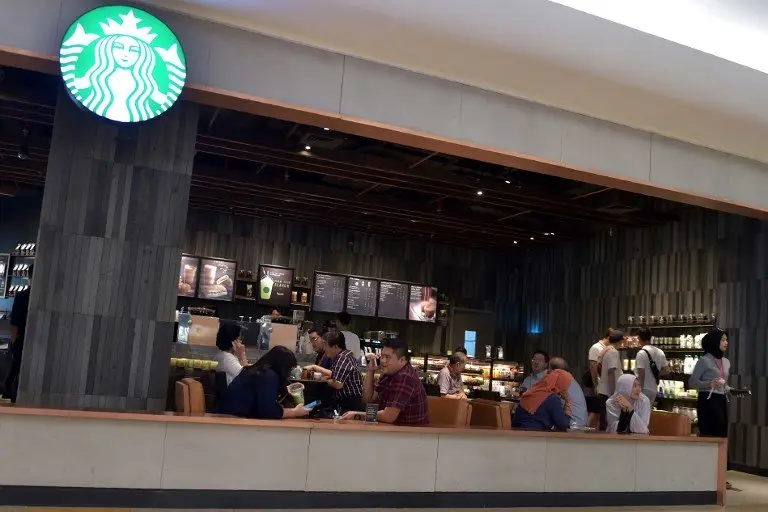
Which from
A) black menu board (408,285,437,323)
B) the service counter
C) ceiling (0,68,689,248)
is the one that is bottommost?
the service counter

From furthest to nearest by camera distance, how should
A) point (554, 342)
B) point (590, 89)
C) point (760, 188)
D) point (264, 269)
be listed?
point (554, 342)
point (264, 269)
point (760, 188)
point (590, 89)

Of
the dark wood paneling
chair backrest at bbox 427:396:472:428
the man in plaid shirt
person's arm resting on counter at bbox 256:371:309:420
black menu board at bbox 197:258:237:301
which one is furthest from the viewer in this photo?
black menu board at bbox 197:258:237:301

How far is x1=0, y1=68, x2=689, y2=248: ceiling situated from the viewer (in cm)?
815

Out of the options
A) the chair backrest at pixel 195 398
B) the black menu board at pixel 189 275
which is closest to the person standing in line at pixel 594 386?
the chair backrest at pixel 195 398

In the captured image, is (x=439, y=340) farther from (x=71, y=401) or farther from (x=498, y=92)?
(x=71, y=401)

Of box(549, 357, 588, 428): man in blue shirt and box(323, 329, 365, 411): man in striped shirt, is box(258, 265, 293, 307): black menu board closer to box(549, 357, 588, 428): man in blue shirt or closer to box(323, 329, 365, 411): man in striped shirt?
box(323, 329, 365, 411): man in striped shirt

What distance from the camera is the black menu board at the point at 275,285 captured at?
1201cm

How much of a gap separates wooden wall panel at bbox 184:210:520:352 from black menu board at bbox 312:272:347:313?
20 centimetres

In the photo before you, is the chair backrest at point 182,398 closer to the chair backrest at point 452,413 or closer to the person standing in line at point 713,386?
the chair backrest at point 452,413

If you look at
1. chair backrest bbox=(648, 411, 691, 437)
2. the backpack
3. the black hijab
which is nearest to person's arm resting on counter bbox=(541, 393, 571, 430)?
chair backrest bbox=(648, 411, 691, 437)

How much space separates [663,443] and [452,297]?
24.5ft

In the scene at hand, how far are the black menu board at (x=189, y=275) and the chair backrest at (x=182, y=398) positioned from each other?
6178 millimetres

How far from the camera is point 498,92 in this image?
20.4 feet

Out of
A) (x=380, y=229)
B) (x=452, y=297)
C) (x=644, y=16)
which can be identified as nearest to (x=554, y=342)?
(x=452, y=297)
